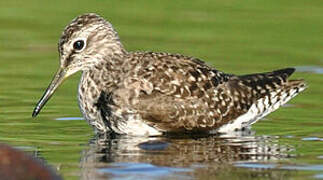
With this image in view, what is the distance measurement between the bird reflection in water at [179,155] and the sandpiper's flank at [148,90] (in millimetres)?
251

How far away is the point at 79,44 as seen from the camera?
17016 millimetres

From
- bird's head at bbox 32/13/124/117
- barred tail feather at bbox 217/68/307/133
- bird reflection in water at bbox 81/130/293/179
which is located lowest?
bird reflection in water at bbox 81/130/293/179

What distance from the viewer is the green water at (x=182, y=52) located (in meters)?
14.3

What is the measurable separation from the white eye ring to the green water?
44.1 inches

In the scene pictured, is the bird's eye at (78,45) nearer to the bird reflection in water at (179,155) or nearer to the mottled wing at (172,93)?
the mottled wing at (172,93)

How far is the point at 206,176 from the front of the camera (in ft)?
44.5

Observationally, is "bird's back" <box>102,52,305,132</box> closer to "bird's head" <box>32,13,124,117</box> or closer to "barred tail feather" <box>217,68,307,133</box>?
"barred tail feather" <box>217,68,307,133</box>

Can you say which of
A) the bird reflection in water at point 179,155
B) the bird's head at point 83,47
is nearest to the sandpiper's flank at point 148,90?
the bird's head at point 83,47

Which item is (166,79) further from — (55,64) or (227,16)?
(227,16)

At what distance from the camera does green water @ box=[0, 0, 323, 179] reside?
14312mm

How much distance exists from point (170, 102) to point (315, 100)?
3.08 meters

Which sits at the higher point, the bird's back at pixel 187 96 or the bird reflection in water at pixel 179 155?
the bird's back at pixel 187 96

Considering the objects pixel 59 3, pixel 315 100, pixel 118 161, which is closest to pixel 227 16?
pixel 59 3

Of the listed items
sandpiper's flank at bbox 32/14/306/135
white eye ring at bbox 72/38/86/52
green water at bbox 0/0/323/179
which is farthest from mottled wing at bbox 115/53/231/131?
white eye ring at bbox 72/38/86/52
